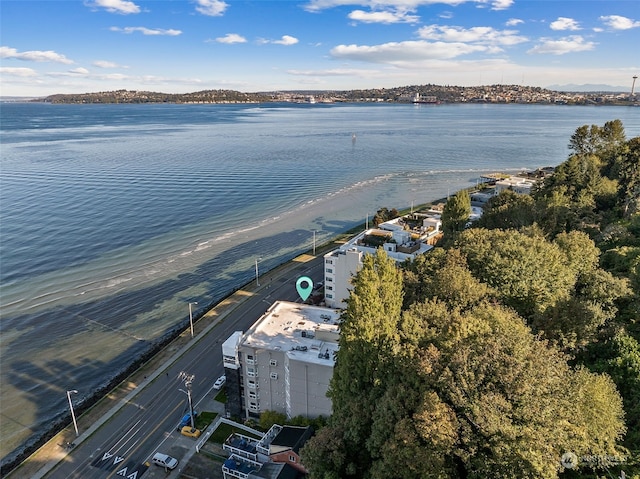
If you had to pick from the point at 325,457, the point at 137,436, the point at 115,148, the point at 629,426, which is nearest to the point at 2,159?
the point at 115,148

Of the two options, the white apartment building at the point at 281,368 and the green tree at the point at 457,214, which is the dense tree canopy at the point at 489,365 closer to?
the white apartment building at the point at 281,368

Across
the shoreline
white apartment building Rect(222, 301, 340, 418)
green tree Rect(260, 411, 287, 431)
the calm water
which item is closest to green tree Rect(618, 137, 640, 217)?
white apartment building Rect(222, 301, 340, 418)

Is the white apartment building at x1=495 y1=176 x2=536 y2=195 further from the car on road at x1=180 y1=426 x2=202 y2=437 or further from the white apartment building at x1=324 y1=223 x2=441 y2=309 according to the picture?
the car on road at x1=180 y1=426 x2=202 y2=437

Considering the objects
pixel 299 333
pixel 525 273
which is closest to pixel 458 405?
pixel 525 273

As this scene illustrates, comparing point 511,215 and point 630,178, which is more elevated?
point 630,178

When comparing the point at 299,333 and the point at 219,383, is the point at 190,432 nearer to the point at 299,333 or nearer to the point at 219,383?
the point at 219,383

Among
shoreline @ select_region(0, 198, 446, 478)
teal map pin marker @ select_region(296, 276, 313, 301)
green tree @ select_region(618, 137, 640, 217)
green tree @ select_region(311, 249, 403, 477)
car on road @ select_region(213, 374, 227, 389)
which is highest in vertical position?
green tree @ select_region(618, 137, 640, 217)

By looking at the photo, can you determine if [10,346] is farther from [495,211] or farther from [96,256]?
[495,211]
